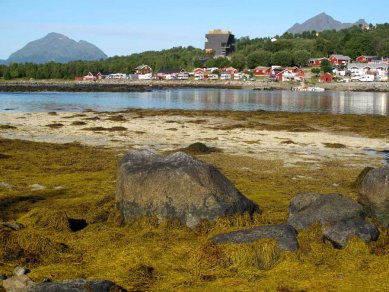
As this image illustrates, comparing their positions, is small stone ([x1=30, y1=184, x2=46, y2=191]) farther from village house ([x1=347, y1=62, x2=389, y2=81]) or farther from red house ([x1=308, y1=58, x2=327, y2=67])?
red house ([x1=308, y1=58, x2=327, y2=67])

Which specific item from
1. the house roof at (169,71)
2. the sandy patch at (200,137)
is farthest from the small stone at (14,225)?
the house roof at (169,71)

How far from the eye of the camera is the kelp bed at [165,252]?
812 cm

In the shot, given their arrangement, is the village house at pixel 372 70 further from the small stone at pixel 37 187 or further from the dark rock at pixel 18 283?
the dark rock at pixel 18 283

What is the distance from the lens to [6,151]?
22.4 meters

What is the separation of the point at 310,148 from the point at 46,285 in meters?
19.6

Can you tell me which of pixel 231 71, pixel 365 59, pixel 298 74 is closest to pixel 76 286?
pixel 298 74

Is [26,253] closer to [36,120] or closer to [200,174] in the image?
[200,174]

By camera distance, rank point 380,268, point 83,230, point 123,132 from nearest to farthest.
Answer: point 380,268, point 83,230, point 123,132

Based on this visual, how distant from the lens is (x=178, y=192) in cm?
1080

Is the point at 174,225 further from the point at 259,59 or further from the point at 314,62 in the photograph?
the point at 259,59

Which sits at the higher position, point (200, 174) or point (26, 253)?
point (200, 174)

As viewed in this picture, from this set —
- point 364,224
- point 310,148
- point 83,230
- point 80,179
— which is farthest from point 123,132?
point 364,224

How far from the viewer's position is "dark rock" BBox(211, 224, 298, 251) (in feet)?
30.3

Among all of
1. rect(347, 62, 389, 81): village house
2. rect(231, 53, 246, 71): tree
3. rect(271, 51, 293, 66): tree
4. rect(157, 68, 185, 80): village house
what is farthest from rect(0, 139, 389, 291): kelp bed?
rect(231, 53, 246, 71): tree
